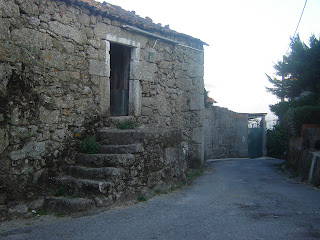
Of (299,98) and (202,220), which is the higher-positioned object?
(299,98)

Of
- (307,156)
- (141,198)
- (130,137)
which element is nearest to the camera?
(141,198)

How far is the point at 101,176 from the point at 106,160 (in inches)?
13.5

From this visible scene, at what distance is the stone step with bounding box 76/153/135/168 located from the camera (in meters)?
5.13

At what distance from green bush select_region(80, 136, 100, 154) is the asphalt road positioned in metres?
1.35

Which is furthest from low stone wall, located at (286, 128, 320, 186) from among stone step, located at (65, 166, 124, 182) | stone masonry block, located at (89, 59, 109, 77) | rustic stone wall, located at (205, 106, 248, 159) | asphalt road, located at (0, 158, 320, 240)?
stone masonry block, located at (89, 59, 109, 77)

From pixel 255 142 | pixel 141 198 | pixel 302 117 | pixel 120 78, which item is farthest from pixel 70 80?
pixel 255 142

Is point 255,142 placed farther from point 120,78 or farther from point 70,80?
point 70,80

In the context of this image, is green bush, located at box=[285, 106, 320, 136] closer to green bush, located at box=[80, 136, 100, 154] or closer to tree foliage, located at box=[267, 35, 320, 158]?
tree foliage, located at box=[267, 35, 320, 158]

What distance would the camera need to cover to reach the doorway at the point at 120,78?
7176mm

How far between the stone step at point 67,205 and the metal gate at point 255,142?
42.9 feet

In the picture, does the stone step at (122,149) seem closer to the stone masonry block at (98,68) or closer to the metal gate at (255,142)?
the stone masonry block at (98,68)

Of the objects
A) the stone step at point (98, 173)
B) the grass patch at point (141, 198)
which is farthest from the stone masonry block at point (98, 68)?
the grass patch at point (141, 198)

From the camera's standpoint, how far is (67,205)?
444 cm

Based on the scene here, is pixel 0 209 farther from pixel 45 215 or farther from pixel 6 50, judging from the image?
pixel 6 50
